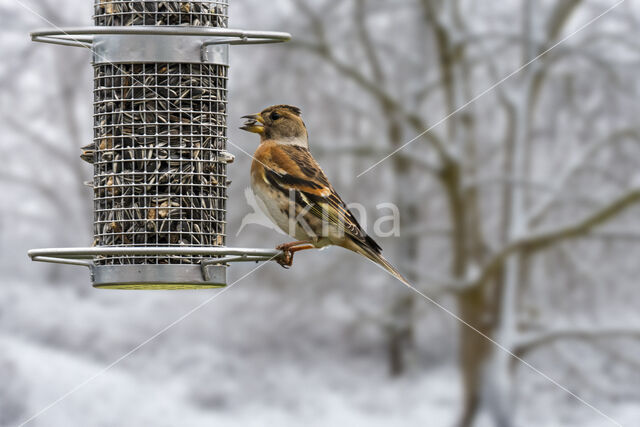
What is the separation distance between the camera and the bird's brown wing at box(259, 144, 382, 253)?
534 cm

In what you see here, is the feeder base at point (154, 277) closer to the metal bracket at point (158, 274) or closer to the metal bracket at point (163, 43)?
the metal bracket at point (158, 274)

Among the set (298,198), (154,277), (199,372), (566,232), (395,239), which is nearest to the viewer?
(154,277)

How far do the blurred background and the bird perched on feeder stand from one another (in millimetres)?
5927

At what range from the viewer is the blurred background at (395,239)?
1441 cm

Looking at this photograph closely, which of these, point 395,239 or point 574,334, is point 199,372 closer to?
point 395,239

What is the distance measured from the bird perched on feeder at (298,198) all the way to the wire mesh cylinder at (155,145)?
0.32 m

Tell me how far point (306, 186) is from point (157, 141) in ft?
3.04

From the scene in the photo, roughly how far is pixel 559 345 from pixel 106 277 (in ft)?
47.2

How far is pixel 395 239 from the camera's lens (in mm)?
18000

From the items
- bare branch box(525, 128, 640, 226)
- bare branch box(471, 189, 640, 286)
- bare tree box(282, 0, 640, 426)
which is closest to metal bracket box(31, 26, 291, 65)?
bare tree box(282, 0, 640, 426)

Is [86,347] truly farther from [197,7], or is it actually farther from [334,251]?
[197,7]

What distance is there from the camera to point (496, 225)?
21.4 metres

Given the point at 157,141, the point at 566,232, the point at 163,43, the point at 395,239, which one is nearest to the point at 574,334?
the point at 566,232

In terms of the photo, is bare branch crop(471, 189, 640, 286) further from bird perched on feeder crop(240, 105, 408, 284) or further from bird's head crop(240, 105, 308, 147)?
bird's head crop(240, 105, 308, 147)
